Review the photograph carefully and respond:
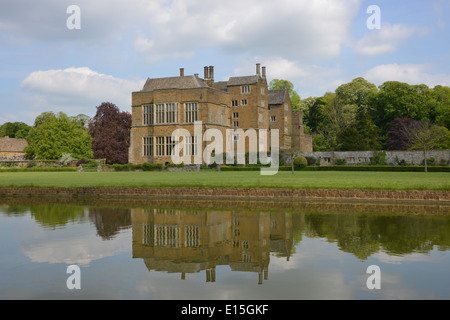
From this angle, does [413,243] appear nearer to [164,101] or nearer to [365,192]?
[365,192]

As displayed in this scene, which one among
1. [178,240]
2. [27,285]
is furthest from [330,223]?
[27,285]

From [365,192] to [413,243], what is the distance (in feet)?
28.2

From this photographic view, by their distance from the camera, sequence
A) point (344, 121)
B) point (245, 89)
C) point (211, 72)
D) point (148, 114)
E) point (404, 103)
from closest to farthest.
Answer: point (148, 114), point (211, 72), point (245, 89), point (404, 103), point (344, 121)

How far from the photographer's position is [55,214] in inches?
605

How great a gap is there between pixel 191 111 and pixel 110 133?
23583 mm

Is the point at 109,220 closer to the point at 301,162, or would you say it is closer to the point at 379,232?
the point at 379,232

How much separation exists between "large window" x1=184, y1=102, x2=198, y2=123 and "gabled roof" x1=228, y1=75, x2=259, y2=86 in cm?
1072

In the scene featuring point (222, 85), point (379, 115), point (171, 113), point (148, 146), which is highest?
point (222, 85)

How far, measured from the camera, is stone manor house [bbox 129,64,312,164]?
4766 centimetres

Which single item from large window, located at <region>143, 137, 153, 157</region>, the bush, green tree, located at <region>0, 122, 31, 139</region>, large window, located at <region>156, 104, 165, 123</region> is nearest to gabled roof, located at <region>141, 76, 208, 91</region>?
large window, located at <region>156, 104, 165, 123</region>

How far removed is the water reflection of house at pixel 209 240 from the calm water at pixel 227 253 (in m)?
0.03

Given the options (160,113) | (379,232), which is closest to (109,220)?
(379,232)

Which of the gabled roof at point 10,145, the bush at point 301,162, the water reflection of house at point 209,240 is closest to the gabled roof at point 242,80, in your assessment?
the bush at point 301,162
